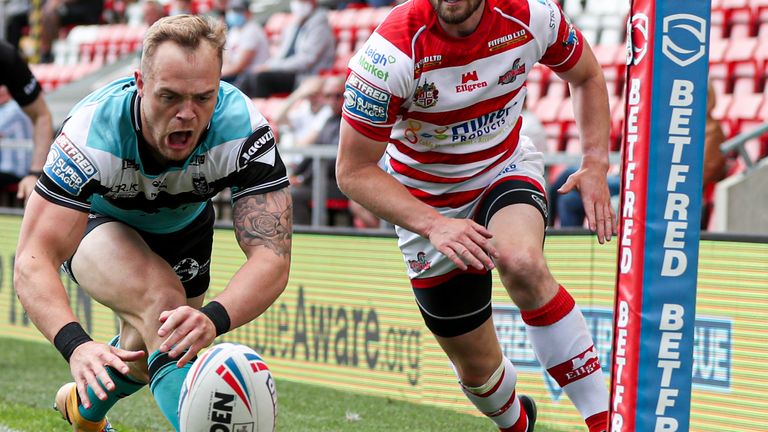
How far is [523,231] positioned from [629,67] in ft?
4.13

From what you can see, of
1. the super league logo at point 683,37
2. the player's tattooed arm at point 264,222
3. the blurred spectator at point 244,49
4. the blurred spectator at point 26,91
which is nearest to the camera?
the super league logo at point 683,37

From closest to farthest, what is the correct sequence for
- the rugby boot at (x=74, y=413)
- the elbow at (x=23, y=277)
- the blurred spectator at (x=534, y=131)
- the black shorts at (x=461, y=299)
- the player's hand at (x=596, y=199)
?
the elbow at (x=23, y=277), the player's hand at (x=596, y=199), the black shorts at (x=461, y=299), the rugby boot at (x=74, y=413), the blurred spectator at (x=534, y=131)

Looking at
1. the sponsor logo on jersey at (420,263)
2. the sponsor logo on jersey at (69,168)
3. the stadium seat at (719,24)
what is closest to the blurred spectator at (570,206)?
the stadium seat at (719,24)

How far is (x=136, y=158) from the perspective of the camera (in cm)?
444

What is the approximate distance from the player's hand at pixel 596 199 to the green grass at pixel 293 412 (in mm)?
1946

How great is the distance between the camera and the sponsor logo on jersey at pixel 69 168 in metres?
4.25

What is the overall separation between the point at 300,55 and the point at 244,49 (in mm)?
807

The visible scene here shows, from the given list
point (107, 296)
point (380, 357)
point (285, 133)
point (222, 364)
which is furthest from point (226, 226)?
point (222, 364)

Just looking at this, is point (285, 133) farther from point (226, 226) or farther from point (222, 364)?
point (222, 364)

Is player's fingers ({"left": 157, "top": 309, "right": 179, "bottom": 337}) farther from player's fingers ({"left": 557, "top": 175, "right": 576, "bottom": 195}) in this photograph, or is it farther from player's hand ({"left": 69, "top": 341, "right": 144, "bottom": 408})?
player's fingers ({"left": 557, "top": 175, "right": 576, "bottom": 195})

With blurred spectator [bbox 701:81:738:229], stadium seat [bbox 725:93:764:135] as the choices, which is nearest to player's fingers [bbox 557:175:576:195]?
blurred spectator [bbox 701:81:738:229]

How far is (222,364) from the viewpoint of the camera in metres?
3.88

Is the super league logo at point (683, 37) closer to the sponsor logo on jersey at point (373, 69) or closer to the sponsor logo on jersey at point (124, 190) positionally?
the sponsor logo on jersey at point (373, 69)

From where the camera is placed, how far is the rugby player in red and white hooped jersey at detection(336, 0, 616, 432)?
453 cm
